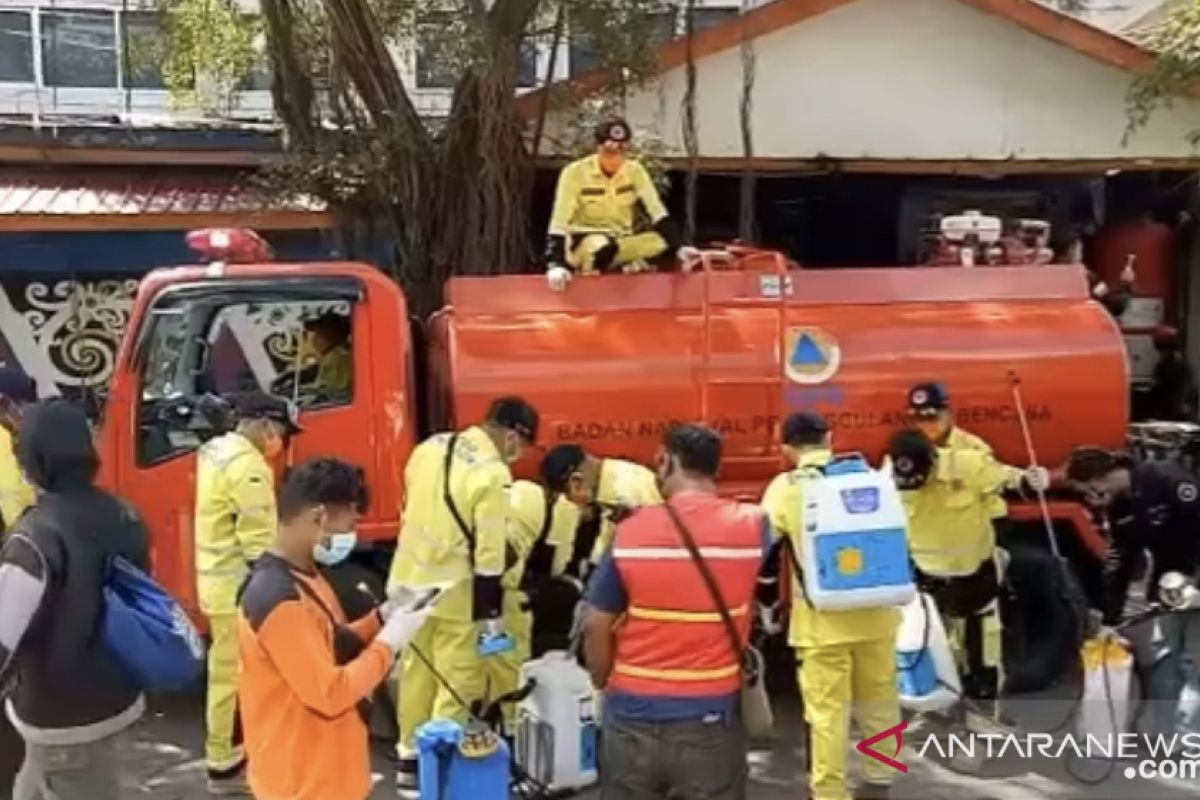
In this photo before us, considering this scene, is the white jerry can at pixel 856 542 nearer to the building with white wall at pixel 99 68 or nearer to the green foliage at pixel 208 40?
the building with white wall at pixel 99 68

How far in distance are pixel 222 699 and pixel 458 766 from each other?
4.90 ft

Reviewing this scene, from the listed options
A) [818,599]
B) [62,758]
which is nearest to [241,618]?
[62,758]

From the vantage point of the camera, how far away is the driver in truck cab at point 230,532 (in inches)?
248

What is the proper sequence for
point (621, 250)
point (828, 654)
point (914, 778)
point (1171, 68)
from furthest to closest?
point (1171, 68) → point (621, 250) → point (914, 778) → point (828, 654)

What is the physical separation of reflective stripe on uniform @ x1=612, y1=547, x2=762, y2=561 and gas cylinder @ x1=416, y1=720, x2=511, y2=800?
1.55 meters

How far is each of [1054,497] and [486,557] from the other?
301 centimetres

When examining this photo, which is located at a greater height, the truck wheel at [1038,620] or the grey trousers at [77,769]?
the grey trousers at [77,769]

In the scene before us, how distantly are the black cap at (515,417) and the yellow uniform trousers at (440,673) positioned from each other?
82 centimetres

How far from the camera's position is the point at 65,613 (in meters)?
4.09

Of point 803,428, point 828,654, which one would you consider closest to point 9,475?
point 803,428

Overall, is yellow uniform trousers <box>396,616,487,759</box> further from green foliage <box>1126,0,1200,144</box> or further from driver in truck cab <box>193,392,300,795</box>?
green foliage <box>1126,0,1200,144</box>

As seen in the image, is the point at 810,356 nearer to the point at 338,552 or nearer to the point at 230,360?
the point at 338,552

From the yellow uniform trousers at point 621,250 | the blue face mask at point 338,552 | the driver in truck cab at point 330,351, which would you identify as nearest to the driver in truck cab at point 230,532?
the blue face mask at point 338,552

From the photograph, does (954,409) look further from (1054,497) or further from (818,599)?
(818,599)
